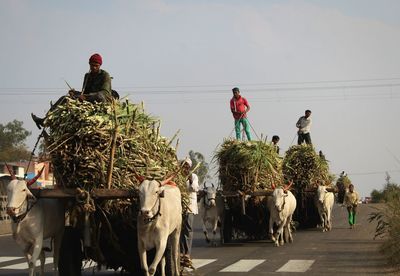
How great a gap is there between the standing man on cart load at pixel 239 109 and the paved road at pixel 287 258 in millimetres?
3573

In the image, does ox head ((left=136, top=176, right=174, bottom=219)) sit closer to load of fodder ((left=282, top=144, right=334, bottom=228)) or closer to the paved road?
the paved road

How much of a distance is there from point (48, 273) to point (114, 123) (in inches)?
178

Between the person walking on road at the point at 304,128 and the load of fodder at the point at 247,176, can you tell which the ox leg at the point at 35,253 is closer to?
the load of fodder at the point at 247,176

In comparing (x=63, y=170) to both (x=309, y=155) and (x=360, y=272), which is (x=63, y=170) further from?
(x=309, y=155)

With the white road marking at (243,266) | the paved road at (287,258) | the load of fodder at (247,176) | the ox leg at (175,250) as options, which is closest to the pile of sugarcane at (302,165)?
the paved road at (287,258)

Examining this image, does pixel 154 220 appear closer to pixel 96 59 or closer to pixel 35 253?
pixel 35 253

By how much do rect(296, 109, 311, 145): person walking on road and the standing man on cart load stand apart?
5425 millimetres

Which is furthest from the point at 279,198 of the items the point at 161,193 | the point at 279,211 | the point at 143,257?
the point at 143,257

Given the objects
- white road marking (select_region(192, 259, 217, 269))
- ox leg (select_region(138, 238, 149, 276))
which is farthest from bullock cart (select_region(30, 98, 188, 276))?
white road marking (select_region(192, 259, 217, 269))

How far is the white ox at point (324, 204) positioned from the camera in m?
24.6

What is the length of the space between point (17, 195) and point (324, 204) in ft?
54.0

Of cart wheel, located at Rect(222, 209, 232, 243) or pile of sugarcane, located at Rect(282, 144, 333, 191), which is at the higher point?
pile of sugarcane, located at Rect(282, 144, 333, 191)

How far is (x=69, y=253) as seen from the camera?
34.7 feet

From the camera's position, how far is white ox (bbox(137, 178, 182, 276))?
10.0 metres
